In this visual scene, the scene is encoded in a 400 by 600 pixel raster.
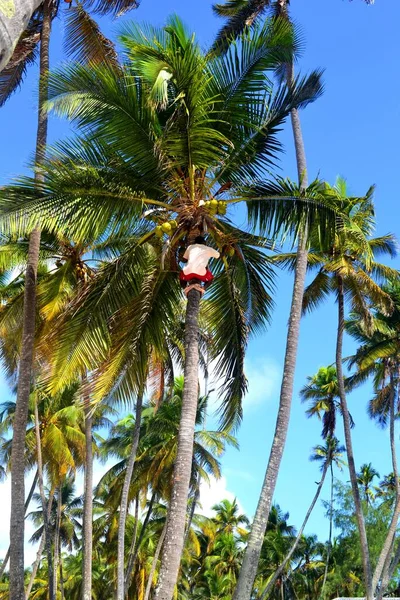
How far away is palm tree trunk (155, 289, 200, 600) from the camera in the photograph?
949 centimetres

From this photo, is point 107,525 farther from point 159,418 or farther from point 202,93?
point 202,93

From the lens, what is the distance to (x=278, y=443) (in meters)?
13.9

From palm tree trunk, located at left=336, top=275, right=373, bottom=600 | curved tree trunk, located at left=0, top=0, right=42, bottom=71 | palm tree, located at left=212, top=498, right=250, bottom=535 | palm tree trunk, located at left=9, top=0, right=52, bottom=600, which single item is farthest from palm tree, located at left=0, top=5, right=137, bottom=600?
palm tree, located at left=212, top=498, right=250, bottom=535

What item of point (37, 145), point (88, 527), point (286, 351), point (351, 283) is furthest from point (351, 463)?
point (37, 145)

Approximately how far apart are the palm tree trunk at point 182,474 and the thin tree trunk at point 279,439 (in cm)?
231

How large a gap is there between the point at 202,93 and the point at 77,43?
665 centimetres

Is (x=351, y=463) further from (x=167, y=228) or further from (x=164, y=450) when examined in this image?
(x=167, y=228)

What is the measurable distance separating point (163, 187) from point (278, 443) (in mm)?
5013

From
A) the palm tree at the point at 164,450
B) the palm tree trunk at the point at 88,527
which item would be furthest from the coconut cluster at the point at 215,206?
the palm tree at the point at 164,450

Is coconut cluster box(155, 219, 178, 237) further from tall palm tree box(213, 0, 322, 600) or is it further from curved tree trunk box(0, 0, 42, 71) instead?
curved tree trunk box(0, 0, 42, 71)

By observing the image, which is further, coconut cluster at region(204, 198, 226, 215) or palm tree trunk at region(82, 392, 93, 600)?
palm tree trunk at region(82, 392, 93, 600)

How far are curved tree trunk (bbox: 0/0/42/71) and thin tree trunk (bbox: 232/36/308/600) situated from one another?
31.9 ft

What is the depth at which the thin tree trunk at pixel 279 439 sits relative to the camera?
12.5 metres

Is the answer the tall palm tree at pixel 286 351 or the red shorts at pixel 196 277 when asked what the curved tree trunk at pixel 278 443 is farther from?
the red shorts at pixel 196 277
